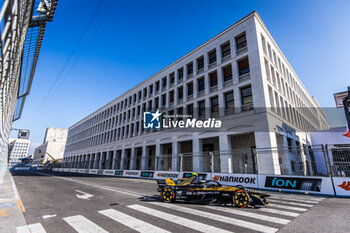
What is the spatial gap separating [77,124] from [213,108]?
65.1 m

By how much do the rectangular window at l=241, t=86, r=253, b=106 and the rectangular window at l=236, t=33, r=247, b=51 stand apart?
544 centimetres

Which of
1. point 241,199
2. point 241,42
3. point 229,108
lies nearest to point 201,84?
point 229,108

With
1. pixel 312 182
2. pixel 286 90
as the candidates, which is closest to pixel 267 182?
pixel 312 182

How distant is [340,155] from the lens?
1047 cm

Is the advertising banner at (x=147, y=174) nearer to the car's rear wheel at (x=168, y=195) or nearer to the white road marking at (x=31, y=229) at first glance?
the car's rear wheel at (x=168, y=195)

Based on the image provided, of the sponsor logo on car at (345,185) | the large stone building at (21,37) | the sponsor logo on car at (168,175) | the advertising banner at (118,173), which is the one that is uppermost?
the large stone building at (21,37)

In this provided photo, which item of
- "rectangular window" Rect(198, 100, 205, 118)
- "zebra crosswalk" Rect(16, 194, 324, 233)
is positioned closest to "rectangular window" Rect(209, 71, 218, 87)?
"rectangular window" Rect(198, 100, 205, 118)

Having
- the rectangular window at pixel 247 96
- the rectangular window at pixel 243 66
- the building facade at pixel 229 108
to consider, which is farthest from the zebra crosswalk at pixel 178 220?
the rectangular window at pixel 243 66

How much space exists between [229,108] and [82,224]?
18.6 m

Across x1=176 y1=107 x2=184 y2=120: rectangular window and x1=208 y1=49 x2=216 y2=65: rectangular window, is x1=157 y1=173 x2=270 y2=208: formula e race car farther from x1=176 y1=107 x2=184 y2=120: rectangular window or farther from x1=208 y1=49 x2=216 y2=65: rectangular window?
x1=208 y1=49 x2=216 y2=65: rectangular window

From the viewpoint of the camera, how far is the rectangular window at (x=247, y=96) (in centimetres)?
1837

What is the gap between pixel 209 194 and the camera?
6.71m

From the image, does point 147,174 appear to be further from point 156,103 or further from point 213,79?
point 213,79

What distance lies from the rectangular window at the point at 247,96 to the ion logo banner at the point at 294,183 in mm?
9190
